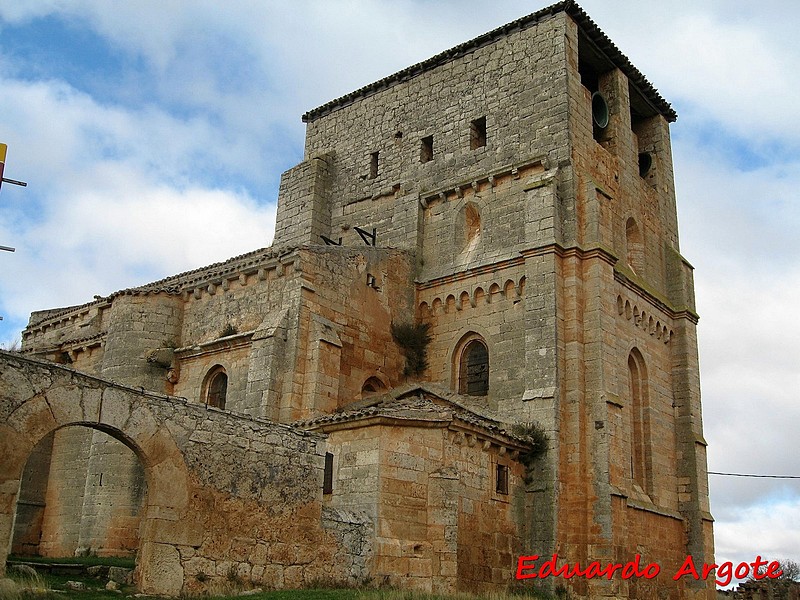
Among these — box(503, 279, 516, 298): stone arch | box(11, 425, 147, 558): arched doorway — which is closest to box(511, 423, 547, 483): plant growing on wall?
box(503, 279, 516, 298): stone arch

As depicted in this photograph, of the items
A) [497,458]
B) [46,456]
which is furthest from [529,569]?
[46,456]

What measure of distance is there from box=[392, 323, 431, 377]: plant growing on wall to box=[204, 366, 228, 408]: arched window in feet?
14.7

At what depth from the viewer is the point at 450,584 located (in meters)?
15.4

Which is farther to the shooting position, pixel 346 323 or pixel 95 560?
pixel 346 323

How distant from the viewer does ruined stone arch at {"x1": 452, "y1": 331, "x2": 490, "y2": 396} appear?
21547 mm

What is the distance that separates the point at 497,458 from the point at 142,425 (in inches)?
346

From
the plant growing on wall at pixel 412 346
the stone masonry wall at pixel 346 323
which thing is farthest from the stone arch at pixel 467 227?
the plant growing on wall at pixel 412 346

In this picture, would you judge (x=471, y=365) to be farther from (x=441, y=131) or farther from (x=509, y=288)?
(x=441, y=131)

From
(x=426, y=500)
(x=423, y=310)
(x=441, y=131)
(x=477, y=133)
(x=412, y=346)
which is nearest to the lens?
(x=426, y=500)

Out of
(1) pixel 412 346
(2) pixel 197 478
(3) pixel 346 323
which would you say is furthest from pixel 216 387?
(2) pixel 197 478

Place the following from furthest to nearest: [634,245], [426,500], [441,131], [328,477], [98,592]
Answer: [441,131]
[634,245]
[328,477]
[426,500]
[98,592]

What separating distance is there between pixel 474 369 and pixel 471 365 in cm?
17

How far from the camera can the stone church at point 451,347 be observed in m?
16.0

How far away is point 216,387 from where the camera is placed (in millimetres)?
21469
